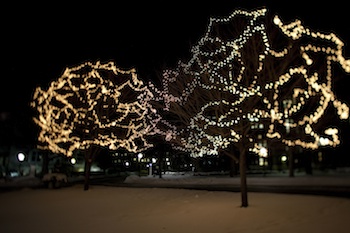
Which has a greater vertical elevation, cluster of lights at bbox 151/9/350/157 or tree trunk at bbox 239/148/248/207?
cluster of lights at bbox 151/9/350/157

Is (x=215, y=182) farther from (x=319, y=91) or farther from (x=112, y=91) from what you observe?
(x=319, y=91)

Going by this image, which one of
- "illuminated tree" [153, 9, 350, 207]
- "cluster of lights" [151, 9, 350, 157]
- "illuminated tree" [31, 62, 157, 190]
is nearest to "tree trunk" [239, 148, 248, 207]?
"illuminated tree" [153, 9, 350, 207]

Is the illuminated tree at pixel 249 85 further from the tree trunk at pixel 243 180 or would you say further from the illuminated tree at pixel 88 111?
the illuminated tree at pixel 88 111

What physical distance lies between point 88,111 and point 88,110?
187mm

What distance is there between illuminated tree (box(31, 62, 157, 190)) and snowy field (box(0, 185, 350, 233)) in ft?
23.8

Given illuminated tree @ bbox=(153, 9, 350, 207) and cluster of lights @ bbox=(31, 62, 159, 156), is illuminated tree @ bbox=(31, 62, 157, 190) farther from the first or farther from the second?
illuminated tree @ bbox=(153, 9, 350, 207)

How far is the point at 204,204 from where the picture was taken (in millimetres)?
15234

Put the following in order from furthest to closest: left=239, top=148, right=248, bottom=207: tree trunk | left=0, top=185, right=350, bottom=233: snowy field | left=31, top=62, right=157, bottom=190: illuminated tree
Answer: left=31, top=62, right=157, bottom=190: illuminated tree → left=239, top=148, right=248, bottom=207: tree trunk → left=0, top=185, right=350, bottom=233: snowy field

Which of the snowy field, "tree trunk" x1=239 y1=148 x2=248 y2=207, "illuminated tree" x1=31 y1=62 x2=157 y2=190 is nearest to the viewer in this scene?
the snowy field

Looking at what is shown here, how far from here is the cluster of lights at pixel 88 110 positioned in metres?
24.7

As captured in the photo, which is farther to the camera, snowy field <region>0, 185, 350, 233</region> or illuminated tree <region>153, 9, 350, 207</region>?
illuminated tree <region>153, 9, 350, 207</region>

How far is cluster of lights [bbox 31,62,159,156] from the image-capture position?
80.9ft

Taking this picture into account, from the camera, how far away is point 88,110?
24422mm

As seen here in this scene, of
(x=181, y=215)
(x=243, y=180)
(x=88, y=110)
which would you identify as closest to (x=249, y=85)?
(x=243, y=180)
